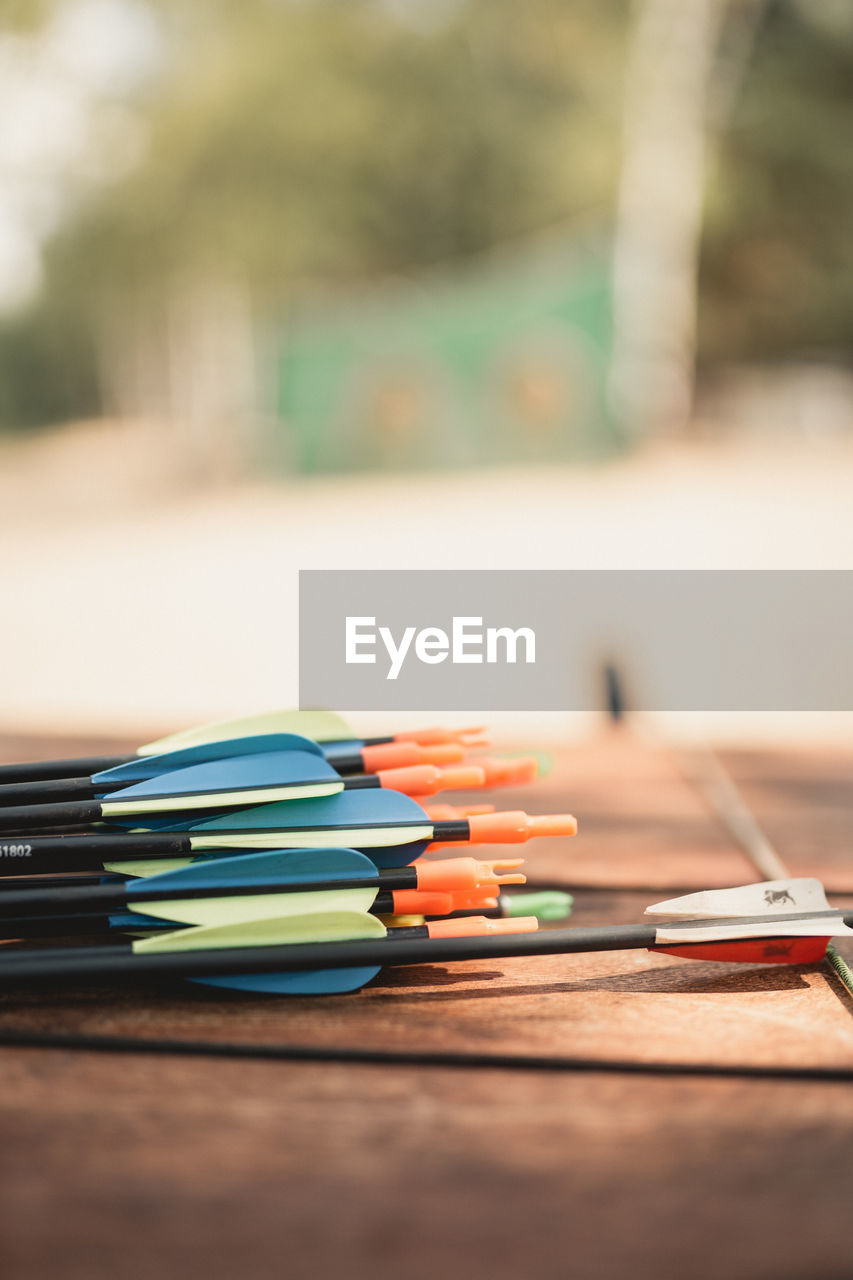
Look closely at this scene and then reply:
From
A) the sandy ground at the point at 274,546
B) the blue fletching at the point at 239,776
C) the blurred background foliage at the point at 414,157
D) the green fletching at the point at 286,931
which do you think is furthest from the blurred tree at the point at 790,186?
the green fletching at the point at 286,931

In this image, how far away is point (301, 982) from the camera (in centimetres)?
58

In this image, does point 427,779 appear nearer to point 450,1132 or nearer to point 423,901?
point 423,901

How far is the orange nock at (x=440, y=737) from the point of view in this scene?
752 mm

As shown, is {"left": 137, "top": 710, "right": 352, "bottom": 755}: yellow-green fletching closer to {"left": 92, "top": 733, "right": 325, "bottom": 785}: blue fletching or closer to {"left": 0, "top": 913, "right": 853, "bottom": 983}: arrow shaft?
{"left": 92, "top": 733, "right": 325, "bottom": 785}: blue fletching

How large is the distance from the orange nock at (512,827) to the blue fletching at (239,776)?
0.30 feet

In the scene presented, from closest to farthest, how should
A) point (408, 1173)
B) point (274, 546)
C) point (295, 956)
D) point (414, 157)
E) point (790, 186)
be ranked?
point (408, 1173), point (295, 956), point (274, 546), point (790, 186), point (414, 157)

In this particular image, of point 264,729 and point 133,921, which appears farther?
point 264,729

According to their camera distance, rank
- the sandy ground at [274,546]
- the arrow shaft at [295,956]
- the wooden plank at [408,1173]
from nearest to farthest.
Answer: the wooden plank at [408,1173] → the arrow shaft at [295,956] → the sandy ground at [274,546]

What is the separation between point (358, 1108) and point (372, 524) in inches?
306

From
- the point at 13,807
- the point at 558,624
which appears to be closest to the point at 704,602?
the point at 558,624

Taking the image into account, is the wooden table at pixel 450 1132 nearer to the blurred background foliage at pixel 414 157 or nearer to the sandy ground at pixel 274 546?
the sandy ground at pixel 274 546

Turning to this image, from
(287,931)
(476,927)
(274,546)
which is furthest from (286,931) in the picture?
(274,546)

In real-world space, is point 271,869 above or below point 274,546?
below

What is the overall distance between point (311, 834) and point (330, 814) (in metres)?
0.02
